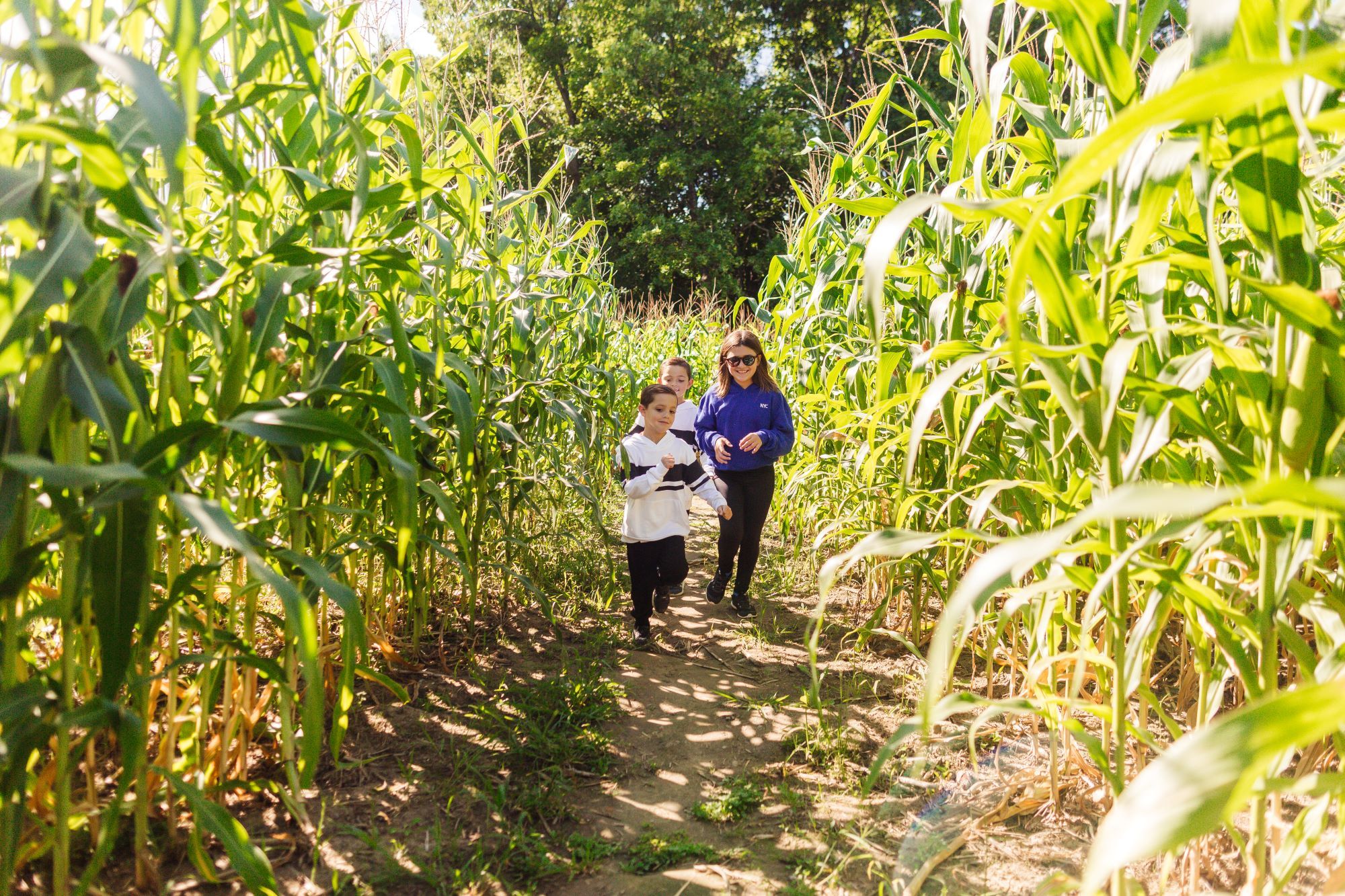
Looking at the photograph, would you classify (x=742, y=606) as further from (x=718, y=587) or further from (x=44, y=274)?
(x=44, y=274)

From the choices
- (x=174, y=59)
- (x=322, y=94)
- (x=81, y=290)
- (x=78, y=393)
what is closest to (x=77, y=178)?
(x=81, y=290)

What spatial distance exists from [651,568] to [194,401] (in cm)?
210

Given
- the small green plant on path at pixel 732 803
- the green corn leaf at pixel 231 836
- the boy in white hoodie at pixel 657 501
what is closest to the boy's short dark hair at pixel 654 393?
the boy in white hoodie at pixel 657 501

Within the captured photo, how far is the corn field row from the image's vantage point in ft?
3.71

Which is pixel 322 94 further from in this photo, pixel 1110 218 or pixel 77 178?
pixel 1110 218

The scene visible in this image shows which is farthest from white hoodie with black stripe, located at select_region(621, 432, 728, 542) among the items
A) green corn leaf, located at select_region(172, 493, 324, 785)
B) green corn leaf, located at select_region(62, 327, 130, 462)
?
green corn leaf, located at select_region(62, 327, 130, 462)

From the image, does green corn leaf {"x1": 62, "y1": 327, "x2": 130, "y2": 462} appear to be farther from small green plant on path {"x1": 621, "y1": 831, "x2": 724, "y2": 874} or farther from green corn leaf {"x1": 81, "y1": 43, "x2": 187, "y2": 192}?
small green plant on path {"x1": 621, "y1": 831, "x2": 724, "y2": 874}

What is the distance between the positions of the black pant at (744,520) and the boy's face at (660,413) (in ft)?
1.66

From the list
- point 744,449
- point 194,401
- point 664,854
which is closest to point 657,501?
point 744,449

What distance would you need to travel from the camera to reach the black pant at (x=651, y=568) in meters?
3.38

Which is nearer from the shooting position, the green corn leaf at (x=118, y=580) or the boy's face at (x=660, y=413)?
the green corn leaf at (x=118, y=580)

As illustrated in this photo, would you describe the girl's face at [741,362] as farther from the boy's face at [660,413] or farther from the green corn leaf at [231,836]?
the green corn leaf at [231,836]

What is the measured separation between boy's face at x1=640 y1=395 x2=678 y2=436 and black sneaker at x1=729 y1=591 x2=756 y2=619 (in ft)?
2.91

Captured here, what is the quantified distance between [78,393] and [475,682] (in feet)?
6.21
